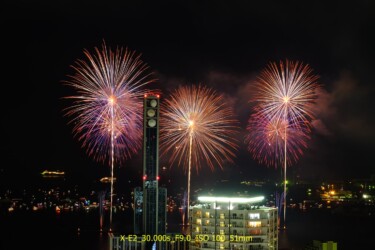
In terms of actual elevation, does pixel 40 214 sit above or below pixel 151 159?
below

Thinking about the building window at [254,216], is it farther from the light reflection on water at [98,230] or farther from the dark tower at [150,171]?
the light reflection on water at [98,230]

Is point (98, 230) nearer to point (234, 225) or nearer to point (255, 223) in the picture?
point (234, 225)

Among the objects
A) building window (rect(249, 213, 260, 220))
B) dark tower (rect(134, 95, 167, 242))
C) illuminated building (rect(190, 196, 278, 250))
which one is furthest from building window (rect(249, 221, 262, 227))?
dark tower (rect(134, 95, 167, 242))

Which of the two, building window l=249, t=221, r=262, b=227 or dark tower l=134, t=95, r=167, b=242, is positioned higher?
dark tower l=134, t=95, r=167, b=242

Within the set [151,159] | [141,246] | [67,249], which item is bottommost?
[67,249]

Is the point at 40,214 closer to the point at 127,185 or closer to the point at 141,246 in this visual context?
the point at 127,185

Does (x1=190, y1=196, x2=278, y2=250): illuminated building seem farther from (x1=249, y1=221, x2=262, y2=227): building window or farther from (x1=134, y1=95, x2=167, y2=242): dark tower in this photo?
(x1=134, y1=95, x2=167, y2=242): dark tower

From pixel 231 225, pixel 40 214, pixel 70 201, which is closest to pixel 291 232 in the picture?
pixel 231 225
